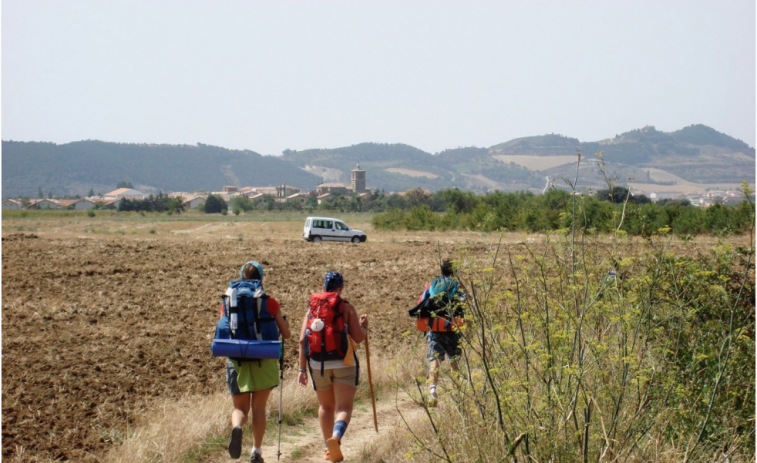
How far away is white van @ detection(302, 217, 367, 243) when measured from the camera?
43.6 meters

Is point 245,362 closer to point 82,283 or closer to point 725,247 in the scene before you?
point 725,247

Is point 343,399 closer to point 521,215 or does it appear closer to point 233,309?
point 233,309

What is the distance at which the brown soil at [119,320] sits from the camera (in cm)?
849

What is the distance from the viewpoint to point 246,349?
247 inches

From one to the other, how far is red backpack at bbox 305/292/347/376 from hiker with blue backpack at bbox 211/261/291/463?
279 millimetres

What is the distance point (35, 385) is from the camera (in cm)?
978

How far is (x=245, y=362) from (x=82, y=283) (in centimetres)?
1729

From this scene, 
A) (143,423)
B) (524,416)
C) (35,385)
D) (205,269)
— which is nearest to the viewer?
(524,416)

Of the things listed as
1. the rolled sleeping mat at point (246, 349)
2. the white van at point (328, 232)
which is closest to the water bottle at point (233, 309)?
the rolled sleeping mat at point (246, 349)

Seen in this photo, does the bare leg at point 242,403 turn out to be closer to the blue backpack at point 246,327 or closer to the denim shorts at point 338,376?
the blue backpack at point 246,327

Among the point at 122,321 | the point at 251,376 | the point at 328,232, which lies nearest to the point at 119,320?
the point at 122,321

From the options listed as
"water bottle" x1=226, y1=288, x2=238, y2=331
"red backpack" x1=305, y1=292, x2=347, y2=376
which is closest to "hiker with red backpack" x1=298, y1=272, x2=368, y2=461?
"red backpack" x1=305, y1=292, x2=347, y2=376

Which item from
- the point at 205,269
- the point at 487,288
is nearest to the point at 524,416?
the point at 487,288

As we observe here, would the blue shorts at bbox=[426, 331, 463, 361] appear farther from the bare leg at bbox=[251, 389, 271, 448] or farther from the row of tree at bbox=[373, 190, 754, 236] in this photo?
the row of tree at bbox=[373, 190, 754, 236]
